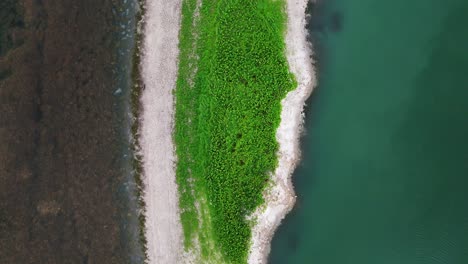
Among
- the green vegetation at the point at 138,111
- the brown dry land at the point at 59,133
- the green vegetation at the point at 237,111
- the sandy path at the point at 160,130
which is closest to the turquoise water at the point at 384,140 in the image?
the green vegetation at the point at 237,111

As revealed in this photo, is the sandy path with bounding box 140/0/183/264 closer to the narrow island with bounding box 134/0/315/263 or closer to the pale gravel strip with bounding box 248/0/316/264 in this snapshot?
the narrow island with bounding box 134/0/315/263

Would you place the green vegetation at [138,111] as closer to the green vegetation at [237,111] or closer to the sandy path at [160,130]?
the sandy path at [160,130]

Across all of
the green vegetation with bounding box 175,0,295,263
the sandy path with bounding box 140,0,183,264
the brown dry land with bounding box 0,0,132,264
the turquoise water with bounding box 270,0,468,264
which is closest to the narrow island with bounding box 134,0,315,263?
the green vegetation with bounding box 175,0,295,263

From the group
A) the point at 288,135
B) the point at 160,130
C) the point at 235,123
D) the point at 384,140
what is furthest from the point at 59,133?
the point at 384,140

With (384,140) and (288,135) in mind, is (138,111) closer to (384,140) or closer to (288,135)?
(288,135)

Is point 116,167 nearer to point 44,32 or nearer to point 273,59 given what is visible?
point 44,32

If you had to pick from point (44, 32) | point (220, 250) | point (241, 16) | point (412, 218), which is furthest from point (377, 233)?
point (44, 32)
